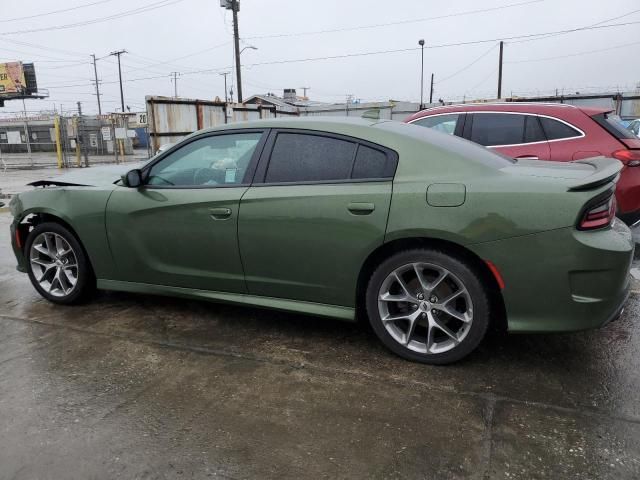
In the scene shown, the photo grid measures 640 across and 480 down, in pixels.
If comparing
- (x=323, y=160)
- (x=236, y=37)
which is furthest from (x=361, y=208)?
(x=236, y=37)

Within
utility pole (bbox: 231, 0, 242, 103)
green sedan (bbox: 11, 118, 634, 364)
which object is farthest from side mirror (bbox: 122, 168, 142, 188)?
utility pole (bbox: 231, 0, 242, 103)

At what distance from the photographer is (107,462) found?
2396 millimetres

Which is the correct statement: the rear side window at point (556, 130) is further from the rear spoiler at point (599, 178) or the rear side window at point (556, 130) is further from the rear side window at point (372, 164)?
the rear side window at point (372, 164)

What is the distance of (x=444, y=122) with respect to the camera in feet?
20.9

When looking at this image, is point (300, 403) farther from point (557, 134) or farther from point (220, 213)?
point (557, 134)

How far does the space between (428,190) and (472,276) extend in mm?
545

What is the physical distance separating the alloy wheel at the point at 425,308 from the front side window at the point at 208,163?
4.25 feet

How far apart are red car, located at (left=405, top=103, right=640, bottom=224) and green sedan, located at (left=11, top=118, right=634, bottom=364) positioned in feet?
6.75

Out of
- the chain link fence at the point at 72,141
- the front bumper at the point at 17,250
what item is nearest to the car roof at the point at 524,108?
the front bumper at the point at 17,250

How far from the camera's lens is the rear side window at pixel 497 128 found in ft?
18.9

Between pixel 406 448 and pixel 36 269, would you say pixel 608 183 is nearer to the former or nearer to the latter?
pixel 406 448

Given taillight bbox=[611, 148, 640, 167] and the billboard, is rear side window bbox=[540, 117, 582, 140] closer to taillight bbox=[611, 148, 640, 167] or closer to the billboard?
taillight bbox=[611, 148, 640, 167]

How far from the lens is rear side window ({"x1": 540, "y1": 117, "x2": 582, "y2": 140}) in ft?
17.8

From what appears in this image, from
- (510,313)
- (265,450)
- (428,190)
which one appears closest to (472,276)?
(510,313)
